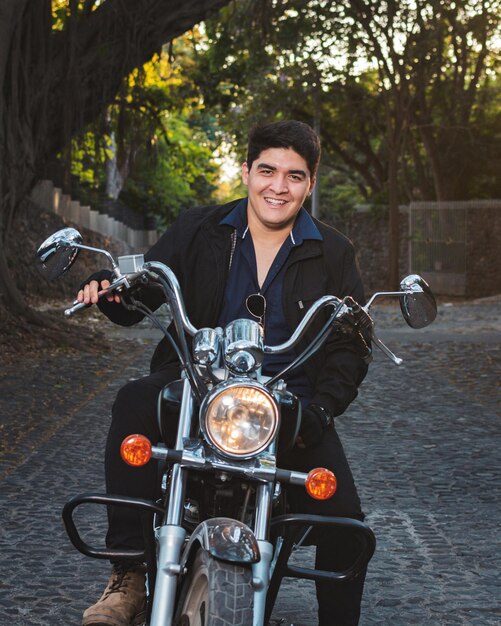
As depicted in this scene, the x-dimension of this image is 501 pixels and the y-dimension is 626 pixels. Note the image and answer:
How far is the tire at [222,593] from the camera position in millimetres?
2779

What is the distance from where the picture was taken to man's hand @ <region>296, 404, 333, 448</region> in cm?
340

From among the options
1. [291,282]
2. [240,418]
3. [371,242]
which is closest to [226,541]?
[240,418]

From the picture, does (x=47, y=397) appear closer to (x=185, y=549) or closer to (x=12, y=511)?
(x=12, y=511)

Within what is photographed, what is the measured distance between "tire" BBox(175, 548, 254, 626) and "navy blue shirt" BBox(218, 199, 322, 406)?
0.86m

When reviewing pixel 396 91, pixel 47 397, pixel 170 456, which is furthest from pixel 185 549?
pixel 396 91

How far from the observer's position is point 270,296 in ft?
12.3

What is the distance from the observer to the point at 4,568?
4891mm

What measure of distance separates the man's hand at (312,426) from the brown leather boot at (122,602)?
23.9 inches

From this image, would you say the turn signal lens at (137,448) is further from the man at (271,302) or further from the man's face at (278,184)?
the man's face at (278,184)

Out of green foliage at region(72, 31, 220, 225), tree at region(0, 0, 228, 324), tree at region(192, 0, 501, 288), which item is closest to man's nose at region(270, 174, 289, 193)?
tree at region(0, 0, 228, 324)

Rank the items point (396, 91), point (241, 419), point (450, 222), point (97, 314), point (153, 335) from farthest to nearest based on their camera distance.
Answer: point (450, 222), point (396, 91), point (97, 314), point (153, 335), point (241, 419)

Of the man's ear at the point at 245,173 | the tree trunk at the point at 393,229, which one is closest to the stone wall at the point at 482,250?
the tree trunk at the point at 393,229

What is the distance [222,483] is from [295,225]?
3.31 feet

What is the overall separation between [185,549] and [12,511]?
2984 millimetres
